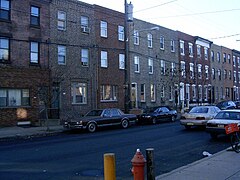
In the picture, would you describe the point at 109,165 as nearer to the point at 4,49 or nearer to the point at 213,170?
the point at 213,170

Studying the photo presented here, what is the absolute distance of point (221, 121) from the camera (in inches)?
614

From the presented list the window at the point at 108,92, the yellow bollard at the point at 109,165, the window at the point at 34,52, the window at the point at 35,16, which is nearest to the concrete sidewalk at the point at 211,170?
the yellow bollard at the point at 109,165

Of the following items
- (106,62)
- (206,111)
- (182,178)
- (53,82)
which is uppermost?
(106,62)

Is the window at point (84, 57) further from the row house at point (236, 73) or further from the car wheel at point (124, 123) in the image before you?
the row house at point (236, 73)

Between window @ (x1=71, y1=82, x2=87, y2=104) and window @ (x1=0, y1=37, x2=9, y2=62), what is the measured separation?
21.2 feet

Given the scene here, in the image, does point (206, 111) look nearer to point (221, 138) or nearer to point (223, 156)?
point (221, 138)

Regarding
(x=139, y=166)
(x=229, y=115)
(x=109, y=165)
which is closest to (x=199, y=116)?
(x=229, y=115)

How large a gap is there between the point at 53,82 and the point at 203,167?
63.3ft

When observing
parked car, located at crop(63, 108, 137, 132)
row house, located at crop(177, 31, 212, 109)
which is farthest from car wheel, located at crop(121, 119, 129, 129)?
row house, located at crop(177, 31, 212, 109)

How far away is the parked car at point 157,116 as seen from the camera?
2744 cm

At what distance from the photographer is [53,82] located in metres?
26.8

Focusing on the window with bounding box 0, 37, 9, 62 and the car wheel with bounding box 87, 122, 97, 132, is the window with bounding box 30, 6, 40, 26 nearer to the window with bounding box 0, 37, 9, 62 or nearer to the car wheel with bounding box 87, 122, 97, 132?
the window with bounding box 0, 37, 9, 62

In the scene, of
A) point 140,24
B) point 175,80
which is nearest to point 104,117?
point 140,24

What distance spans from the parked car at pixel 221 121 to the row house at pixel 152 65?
18.5 metres
